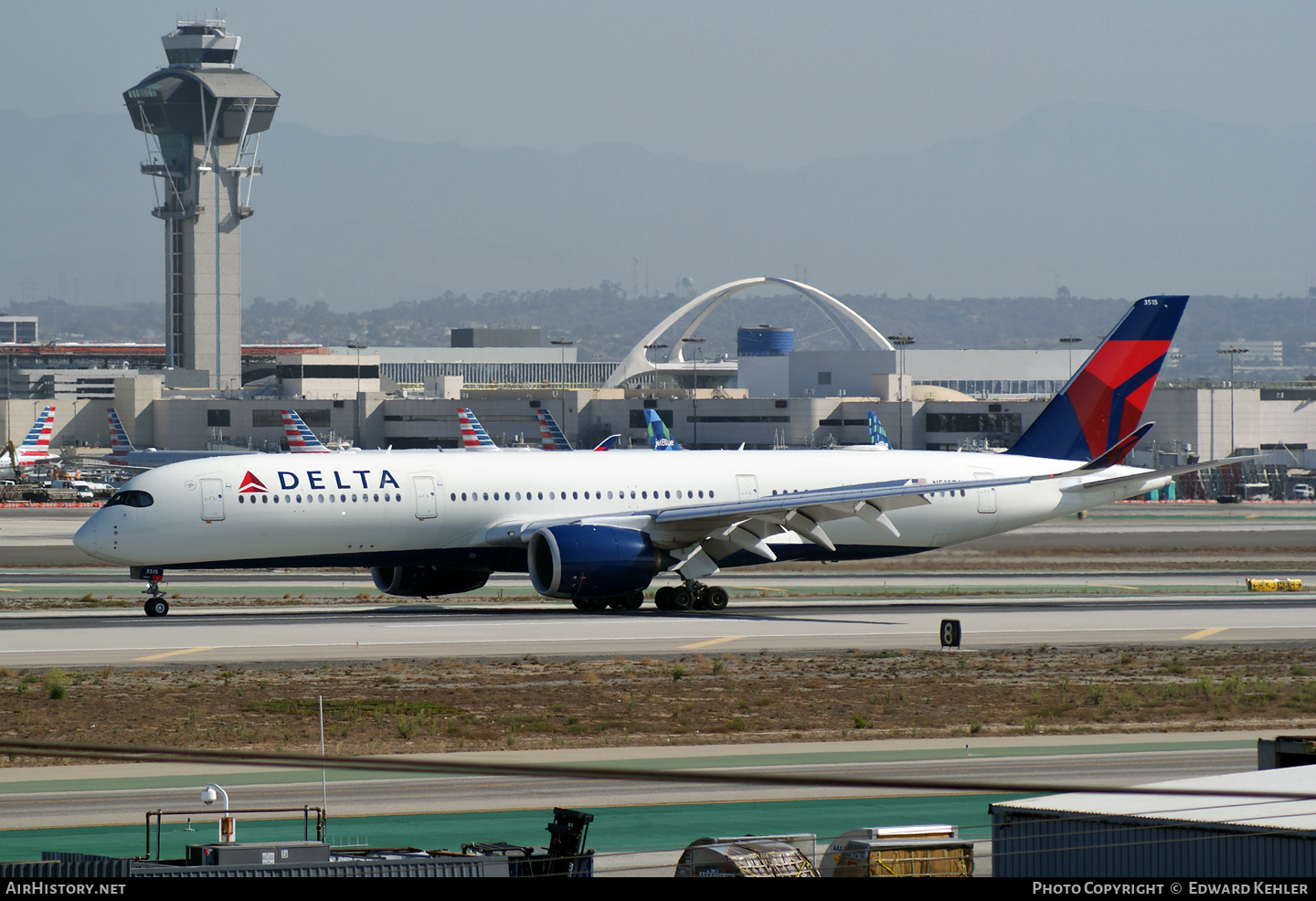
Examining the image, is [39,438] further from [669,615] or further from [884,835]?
[884,835]

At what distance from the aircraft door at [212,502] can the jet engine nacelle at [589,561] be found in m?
8.90

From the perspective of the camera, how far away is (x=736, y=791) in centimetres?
2694

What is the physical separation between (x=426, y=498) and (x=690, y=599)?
353 inches

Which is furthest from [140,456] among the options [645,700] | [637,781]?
[637,781]

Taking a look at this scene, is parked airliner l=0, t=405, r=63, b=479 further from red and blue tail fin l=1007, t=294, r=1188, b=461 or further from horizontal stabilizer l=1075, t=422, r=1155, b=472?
horizontal stabilizer l=1075, t=422, r=1155, b=472

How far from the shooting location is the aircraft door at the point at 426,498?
47188 mm

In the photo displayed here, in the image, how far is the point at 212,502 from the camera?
4547 cm

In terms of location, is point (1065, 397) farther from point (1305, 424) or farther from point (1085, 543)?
point (1305, 424)

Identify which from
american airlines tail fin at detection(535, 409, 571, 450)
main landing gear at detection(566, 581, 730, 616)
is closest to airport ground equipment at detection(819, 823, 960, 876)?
main landing gear at detection(566, 581, 730, 616)

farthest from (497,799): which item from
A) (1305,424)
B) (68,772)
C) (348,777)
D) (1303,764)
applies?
(1305,424)

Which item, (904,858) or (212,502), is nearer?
(904,858)

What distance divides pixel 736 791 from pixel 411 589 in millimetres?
24674

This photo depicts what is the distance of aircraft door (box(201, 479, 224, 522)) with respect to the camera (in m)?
45.4

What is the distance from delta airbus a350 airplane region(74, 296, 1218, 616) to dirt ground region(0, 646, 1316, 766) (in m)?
8.23
